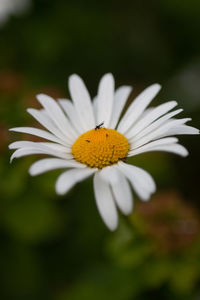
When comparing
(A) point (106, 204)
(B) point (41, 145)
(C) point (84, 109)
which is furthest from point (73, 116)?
(A) point (106, 204)

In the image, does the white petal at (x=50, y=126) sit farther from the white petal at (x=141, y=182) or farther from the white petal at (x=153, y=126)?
the white petal at (x=141, y=182)

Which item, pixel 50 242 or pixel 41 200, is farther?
pixel 50 242

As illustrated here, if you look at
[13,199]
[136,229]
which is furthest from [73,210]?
[136,229]

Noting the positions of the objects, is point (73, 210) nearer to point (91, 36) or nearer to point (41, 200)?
point (41, 200)

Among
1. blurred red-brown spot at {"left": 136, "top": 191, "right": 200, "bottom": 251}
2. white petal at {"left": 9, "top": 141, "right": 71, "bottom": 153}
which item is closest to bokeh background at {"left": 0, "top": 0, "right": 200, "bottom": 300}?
blurred red-brown spot at {"left": 136, "top": 191, "right": 200, "bottom": 251}

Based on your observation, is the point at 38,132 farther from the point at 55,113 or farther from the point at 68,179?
the point at 68,179

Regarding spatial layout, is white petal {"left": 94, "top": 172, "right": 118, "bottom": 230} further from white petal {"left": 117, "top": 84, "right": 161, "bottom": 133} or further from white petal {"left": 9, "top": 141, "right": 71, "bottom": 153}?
white petal {"left": 117, "top": 84, "right": 161, "bottom": 133}
